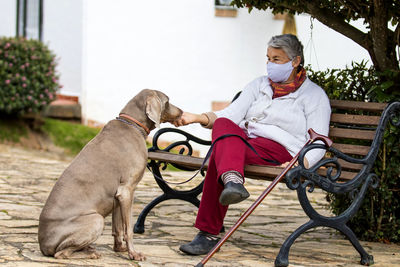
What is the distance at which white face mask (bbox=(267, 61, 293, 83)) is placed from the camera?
486cm

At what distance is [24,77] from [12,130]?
0.97 m

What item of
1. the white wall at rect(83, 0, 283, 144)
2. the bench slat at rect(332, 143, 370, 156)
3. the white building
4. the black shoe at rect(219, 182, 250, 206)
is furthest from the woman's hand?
the white wall at rect(83, 0, 283, 144)

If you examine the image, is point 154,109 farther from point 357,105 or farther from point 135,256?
point 357,105

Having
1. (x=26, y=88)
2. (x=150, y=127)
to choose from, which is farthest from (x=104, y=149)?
(x=26, y=88)

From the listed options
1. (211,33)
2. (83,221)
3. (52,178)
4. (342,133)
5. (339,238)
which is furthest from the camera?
(211,33)

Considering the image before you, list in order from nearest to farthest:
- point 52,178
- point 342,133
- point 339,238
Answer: point 342,133
point 339,238
point 52,178

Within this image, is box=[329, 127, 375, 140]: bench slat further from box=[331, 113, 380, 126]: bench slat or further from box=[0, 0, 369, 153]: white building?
box=[0, 0, 369, 153]: white building

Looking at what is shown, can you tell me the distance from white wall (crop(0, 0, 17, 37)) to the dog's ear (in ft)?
33.8

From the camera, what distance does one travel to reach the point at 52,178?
780cm

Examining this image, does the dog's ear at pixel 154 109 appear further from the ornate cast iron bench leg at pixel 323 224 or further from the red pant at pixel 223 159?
the ornate cast iron bench leg at pixel 323 224

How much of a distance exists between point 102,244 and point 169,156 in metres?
0.85

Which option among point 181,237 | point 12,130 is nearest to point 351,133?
point 181,237

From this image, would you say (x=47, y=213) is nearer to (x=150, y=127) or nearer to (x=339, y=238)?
(x=150, y=127)

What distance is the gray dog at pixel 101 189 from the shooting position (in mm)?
3961
